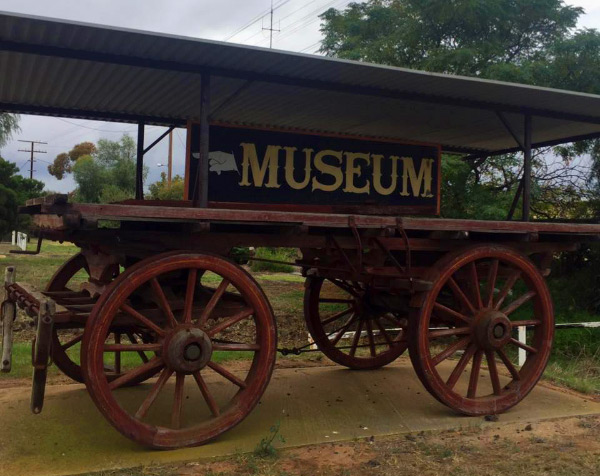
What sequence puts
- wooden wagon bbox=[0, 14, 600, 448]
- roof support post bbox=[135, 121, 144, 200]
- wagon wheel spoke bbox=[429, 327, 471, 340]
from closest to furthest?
wooden wagon bbox=[0, 14, 600, 448] → wagon wheel spoke bbox=[429, 327, 471, 340] → roof support post bbox=[135, 121, 144, 200]

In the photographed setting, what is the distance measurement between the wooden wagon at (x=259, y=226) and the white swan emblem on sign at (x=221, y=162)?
0.01m

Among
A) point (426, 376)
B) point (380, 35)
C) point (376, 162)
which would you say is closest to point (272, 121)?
point (376, 162)

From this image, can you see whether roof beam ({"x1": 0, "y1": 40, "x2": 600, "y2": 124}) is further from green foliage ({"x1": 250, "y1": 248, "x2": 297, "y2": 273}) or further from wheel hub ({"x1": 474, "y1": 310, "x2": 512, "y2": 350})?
green foliage ({"x1": 250, "y1": 248, "x2": 297, "y2": 273})

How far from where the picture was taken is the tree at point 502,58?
10648mm

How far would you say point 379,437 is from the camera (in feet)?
14.5

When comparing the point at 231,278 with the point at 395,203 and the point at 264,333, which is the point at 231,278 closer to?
the point at 264,333

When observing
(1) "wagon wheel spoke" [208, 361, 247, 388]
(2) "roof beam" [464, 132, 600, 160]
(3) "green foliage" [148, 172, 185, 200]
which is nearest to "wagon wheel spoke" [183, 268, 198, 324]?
(1) "wagon wheel spoke" [208, 361, 247, 388]

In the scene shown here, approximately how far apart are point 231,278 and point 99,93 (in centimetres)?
247

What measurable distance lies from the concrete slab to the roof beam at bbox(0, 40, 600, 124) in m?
2.67

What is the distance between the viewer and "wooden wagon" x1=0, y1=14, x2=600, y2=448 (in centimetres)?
396

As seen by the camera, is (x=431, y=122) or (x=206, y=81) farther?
(x=431, y=122)

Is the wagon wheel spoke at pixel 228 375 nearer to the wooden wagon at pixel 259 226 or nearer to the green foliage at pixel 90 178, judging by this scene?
the wooden wagon at pixel 259 226

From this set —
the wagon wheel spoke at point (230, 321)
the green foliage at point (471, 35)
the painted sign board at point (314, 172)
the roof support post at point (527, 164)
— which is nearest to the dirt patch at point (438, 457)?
the wagon wheel spoke at point (230, 321)

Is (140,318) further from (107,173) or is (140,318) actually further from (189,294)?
(107,173)
